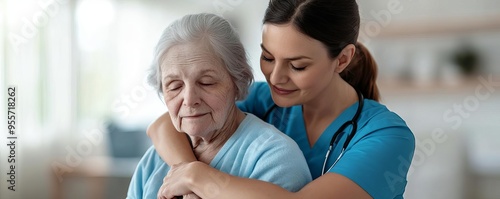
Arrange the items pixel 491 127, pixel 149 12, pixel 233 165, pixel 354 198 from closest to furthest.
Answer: pixel 354 198 → pixel 233 165 → pixel 491 127 → pixel 149 12

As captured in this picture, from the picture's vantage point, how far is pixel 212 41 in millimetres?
1365

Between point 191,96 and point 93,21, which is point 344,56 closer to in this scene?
point 191,96

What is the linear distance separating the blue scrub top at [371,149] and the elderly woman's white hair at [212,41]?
0.27 meters

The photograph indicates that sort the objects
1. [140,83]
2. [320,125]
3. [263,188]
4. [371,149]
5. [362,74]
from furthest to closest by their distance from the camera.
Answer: [140,83] → [362,74] → [320,125] → [371,149] → [263,188]

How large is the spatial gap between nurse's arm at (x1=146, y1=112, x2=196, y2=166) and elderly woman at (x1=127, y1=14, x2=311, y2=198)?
0.25 ft

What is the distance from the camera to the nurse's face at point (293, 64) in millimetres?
1349

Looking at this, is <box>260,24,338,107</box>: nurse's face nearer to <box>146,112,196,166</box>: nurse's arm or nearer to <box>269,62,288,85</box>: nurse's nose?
<box>269,62,288,85</box>: nurse's nose

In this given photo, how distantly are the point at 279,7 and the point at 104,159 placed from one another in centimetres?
288

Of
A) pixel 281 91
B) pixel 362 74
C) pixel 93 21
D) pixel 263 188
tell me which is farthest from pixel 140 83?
pixel 263 188

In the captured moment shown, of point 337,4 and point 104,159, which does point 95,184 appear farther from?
point 337,4

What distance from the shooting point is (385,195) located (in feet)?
4.42

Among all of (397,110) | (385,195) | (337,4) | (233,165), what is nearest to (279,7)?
(337,4)

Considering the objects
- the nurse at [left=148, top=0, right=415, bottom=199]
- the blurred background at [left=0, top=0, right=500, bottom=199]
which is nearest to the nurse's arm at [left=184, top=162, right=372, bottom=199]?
the nurse at [left=148, top=0, right=415, bottom=199]

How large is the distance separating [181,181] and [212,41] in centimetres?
34
